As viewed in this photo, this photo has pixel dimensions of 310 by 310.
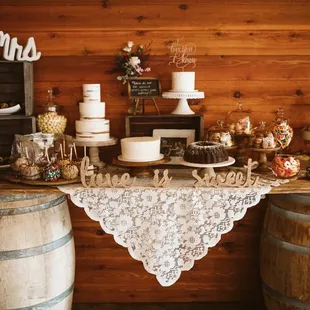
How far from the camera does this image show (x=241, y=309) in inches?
118

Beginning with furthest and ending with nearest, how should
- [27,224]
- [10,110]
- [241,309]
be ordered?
[241,309]
[10,110]
[27,224]

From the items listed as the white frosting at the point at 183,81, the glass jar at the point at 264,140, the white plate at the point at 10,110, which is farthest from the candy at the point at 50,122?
the glass jar at the point at 264,140

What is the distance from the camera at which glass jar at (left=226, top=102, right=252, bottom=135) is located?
8.50ft

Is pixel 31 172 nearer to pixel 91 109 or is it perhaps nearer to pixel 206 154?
pixel 91 109

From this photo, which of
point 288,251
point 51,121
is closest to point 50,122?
point 51,121

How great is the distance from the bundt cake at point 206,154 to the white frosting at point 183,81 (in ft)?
1.26

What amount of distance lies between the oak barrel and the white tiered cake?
0.96m

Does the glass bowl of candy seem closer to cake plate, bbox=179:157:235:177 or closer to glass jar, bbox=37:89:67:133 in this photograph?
cake plate, bbox=179:157:235:177

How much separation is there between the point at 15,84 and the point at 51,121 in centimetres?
32

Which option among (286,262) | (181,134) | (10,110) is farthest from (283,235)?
(10,110)

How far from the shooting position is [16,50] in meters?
2.66

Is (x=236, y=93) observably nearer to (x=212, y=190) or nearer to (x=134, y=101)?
(x=134, y=101)

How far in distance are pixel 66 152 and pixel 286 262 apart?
4.30 ft

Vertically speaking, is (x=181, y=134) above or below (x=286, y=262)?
above
